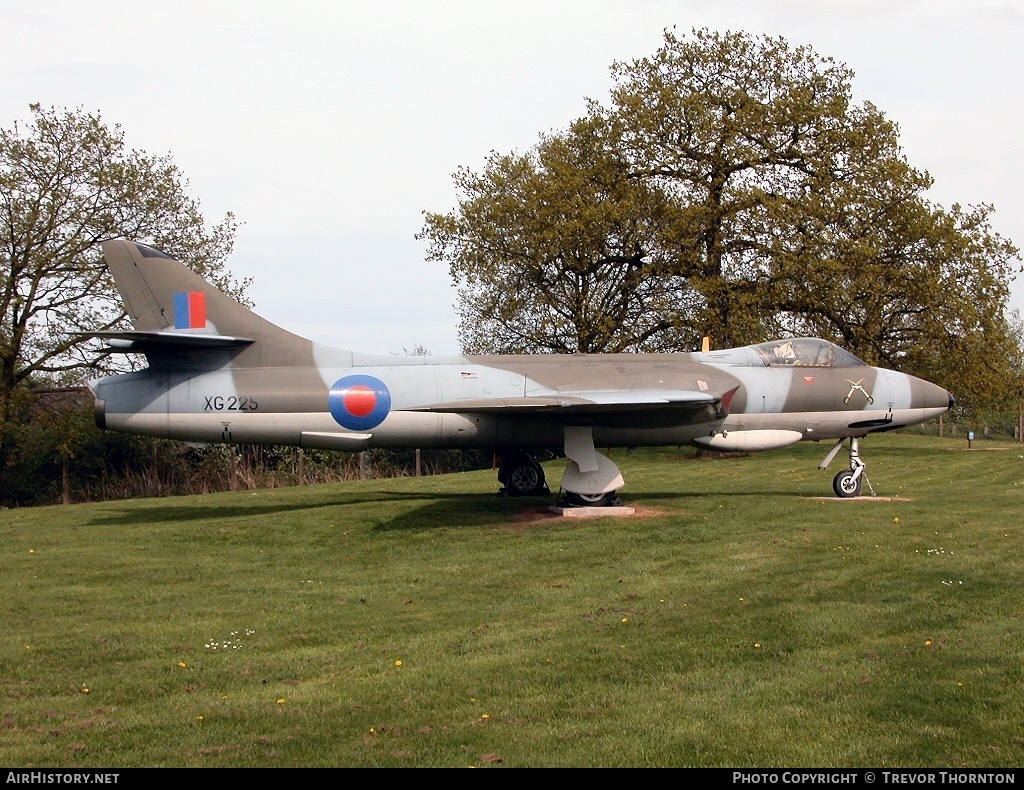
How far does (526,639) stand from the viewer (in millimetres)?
8633

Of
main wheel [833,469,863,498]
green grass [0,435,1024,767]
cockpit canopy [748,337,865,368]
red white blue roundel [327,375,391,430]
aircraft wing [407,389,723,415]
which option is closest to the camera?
green grass [0,435,1024,767]

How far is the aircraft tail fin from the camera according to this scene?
16.8 metres

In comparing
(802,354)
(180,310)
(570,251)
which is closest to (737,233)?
(570,251)

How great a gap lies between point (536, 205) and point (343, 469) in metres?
10.3

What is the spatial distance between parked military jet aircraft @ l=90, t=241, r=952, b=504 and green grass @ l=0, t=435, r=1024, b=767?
4.47 feet

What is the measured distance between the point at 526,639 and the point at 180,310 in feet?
34.8

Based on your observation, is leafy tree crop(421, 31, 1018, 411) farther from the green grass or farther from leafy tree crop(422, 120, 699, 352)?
the green grass

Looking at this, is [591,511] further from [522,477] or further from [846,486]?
[846,486]

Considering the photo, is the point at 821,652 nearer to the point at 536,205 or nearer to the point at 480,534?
the point at 480,534

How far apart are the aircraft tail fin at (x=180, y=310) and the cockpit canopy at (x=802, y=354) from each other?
321 inches

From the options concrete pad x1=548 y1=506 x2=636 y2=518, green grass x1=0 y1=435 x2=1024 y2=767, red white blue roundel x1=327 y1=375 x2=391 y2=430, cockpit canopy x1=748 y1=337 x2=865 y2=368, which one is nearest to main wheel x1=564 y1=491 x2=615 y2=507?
concrete pad x1=548 y1=506 x2=636 y2=518

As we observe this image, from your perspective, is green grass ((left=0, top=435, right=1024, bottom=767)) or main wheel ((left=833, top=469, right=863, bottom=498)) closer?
green grass ((left=0, top=435, right=1024, bottom=767))

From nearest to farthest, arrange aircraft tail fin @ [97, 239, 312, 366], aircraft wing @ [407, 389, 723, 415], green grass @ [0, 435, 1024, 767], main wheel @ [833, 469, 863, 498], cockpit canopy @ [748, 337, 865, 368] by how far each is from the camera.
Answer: green grass @ [0, 435, 1024, 767] < aircraft wing @ [407, 389, 723, 415] < aircraft tail fin @ [97, 239, 312, 366] < main wheel @ [833, 469, 863, 498] < cockpit canopy @ [748, 337, 865, 368]
